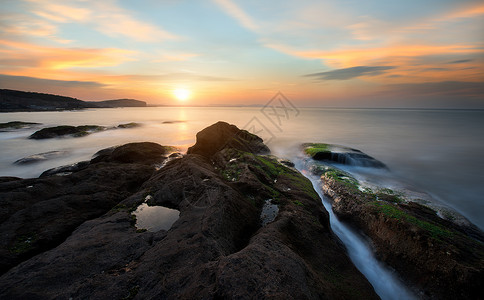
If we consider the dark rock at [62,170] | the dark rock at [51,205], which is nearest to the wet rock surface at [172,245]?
the dark rock at [51,205]

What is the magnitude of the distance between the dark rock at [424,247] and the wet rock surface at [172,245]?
2.71 metres

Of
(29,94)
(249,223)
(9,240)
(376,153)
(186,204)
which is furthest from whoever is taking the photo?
(29,94)

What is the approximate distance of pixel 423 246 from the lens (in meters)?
8.66

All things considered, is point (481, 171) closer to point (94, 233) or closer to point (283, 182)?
point (283, 182)

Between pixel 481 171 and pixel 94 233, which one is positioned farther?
pixel 481 171

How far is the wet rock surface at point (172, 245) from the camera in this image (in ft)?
16.4

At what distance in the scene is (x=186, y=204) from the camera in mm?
9305

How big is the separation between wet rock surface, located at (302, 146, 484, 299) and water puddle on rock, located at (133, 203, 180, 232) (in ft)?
32.0

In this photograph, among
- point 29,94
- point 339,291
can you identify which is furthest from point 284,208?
point 29,94

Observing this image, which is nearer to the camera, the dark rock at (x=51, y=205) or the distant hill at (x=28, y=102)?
the dark rock at (x=51, y=205)

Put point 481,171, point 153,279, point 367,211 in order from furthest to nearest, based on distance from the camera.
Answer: point 481,171, point 367,211, point 153,279

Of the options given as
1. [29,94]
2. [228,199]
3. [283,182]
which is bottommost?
[283,182]

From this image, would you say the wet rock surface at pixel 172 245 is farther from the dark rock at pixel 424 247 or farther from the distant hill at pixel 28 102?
the distant hill at pixel 28 102

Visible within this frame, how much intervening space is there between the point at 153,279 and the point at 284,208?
6.28m
